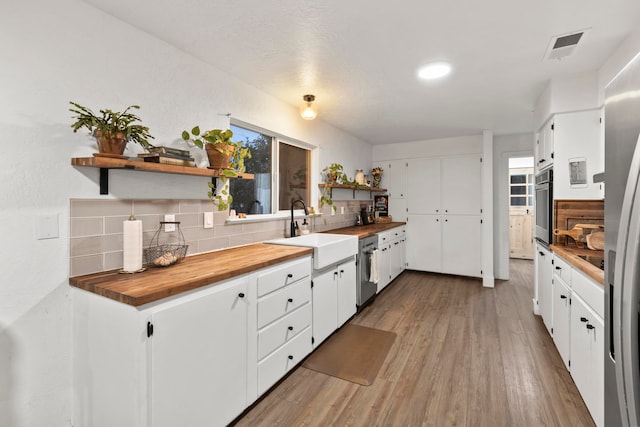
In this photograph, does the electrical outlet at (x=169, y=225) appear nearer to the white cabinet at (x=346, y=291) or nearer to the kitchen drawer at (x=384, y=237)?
the white cabinet at (x=346, y=291)

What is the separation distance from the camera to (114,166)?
1567 millimetres

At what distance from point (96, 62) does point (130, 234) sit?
0.98 metres

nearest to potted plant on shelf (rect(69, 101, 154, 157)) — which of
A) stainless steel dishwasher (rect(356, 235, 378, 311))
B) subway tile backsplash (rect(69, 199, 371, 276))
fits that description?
subway tile backsplash (rect(69, 199, 371, 276))

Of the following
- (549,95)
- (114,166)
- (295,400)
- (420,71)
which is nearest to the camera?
(114,166)

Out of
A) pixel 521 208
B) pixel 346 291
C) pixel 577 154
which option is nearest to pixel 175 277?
pixel 346 291

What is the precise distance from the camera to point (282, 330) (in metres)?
2.14

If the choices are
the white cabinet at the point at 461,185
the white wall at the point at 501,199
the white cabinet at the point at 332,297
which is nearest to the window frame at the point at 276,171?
the white cabinet at the point at 332,297

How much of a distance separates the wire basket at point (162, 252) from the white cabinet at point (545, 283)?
3.04m

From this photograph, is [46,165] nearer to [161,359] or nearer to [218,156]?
[218,156]

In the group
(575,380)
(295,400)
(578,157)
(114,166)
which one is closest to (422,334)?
(575,380)

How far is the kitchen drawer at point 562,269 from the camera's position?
216 centimetres

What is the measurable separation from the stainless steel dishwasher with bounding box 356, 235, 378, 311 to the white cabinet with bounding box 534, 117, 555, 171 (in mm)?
1949

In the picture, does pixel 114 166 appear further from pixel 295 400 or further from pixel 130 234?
pixel 295 400

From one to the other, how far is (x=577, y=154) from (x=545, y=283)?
1226 millimetres
